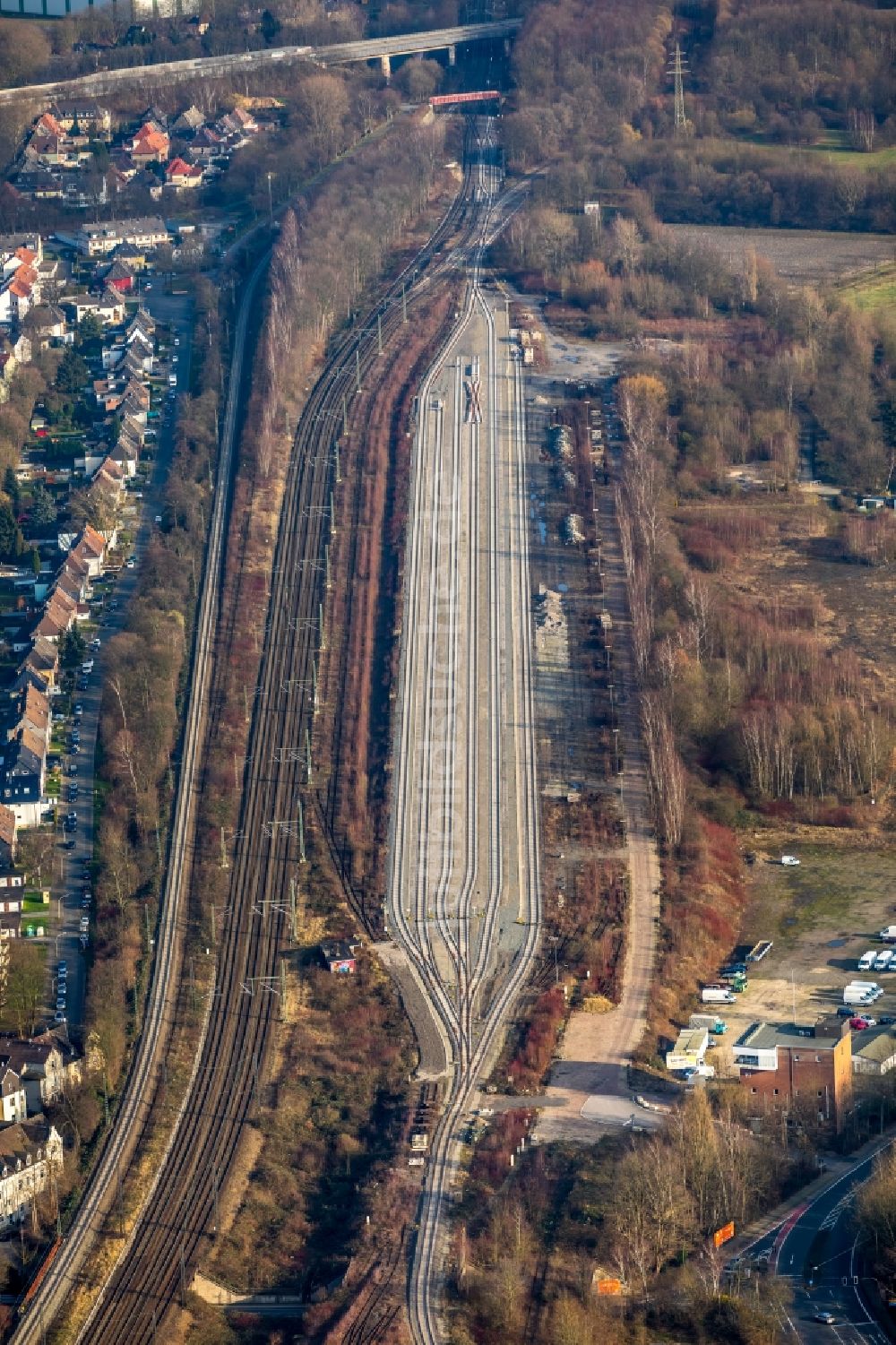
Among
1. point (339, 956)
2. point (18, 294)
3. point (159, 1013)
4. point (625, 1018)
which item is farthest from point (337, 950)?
point (18, 294)

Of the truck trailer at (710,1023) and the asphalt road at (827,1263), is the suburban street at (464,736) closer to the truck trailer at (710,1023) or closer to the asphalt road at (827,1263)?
the truck trailer at (710,1023)

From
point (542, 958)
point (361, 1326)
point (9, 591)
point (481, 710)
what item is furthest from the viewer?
point (9, 591)

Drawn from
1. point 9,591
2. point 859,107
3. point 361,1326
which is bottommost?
point 361,1326

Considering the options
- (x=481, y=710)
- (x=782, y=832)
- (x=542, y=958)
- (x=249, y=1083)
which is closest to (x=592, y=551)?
(x=481, y=710)

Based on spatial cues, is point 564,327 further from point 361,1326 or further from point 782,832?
point 361,1326

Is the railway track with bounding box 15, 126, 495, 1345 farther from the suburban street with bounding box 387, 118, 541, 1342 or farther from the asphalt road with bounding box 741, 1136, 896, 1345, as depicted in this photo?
the asphalt road with bounding box 741, 1136, 896, 1345

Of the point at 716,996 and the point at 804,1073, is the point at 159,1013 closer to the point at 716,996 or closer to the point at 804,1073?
the point at 716,996

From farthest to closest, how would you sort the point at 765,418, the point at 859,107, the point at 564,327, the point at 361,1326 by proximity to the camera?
the point at 859,107
the point at 564,327
the point at 765,418
the point at 361,1326
